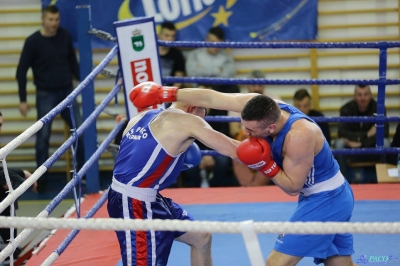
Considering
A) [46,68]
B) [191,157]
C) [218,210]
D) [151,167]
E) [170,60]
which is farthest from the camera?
[46,68]

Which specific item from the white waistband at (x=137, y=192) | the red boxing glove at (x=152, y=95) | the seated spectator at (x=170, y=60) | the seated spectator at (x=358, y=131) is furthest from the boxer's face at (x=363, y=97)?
the white waistband at (x=137, y=192)

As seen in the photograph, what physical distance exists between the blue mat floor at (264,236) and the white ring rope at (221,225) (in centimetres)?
197

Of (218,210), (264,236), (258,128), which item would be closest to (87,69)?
(218,210)

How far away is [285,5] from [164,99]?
393 cm

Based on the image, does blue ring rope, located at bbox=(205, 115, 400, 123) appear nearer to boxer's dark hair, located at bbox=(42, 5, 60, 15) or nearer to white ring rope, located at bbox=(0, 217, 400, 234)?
boxer's dark hair, located at bbox=(42, 5, 60, 15)

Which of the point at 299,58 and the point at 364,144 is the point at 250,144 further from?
the point at 299,58

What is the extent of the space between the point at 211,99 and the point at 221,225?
55.3 inches

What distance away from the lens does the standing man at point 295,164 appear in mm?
3021

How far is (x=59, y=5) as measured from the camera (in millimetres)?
7176

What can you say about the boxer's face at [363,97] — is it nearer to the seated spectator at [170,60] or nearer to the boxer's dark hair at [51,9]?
the seated spectator at [170,60]

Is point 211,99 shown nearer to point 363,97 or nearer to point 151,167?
point 151,167

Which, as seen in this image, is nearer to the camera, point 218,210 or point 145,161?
point 145,161

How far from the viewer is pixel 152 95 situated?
3396 millimetres

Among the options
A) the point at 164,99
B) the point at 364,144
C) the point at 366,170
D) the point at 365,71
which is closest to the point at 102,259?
the point at 164,99
